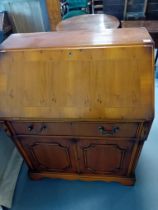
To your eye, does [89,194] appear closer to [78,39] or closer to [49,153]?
[49,153]

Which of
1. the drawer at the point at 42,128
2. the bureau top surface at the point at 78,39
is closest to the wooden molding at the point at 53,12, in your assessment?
the bureau top surface at the point at 78,39

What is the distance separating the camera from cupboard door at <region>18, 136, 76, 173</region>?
1.07 meters

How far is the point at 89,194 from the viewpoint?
1.34 m

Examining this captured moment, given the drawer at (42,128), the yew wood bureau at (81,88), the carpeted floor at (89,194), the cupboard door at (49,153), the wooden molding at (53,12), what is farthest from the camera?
the wooden molding at (53,12)

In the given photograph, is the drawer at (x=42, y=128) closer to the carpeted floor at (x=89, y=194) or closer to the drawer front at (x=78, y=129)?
the drawer front at (x=78, y=129)

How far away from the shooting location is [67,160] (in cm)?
121

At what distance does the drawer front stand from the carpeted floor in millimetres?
640

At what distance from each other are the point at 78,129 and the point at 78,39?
52 centimetres

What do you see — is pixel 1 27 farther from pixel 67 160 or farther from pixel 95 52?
pixel 67 160

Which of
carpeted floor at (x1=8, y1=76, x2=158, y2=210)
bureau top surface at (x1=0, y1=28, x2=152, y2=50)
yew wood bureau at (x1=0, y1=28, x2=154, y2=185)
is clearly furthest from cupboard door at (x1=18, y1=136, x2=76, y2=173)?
bureau top surface at (x1=0, y1=28, x2=152, y2=50)

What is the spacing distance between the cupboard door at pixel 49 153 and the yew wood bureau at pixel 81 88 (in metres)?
0.03

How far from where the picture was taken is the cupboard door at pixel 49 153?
3.50 ft

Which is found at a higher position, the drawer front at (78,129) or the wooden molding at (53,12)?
the wooden molding at (53,12)

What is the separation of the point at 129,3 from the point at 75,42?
220 cm
